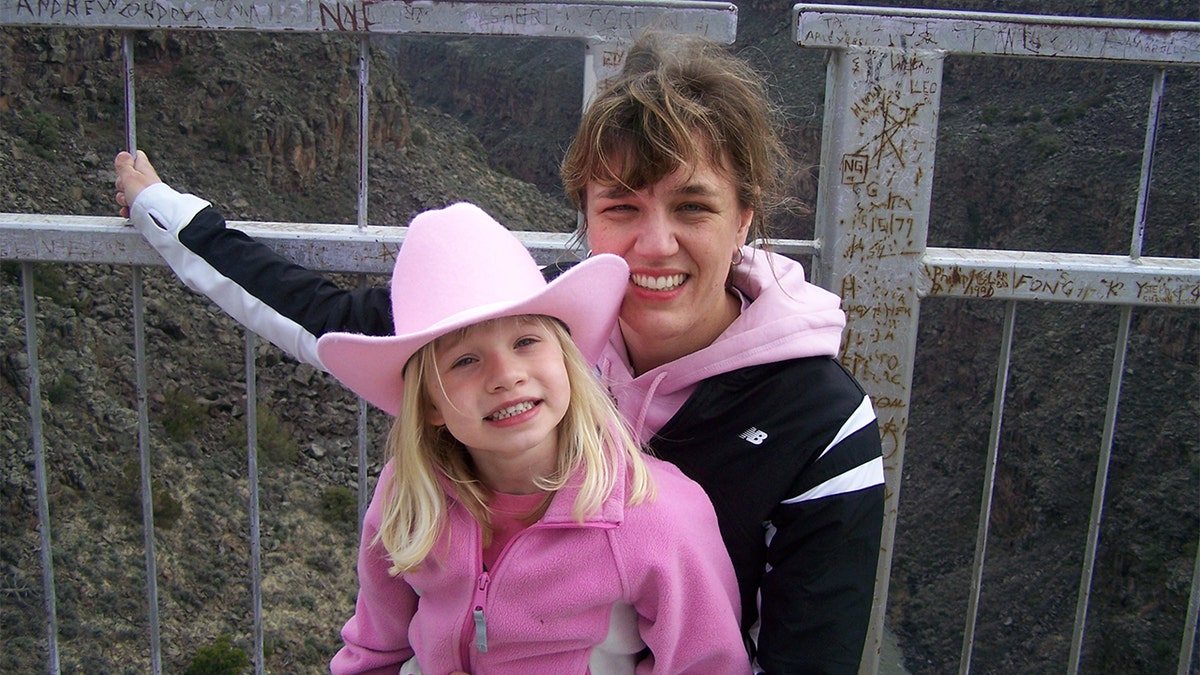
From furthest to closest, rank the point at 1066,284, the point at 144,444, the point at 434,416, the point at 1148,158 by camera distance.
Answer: the point at 144,444 → the point at 1066,284 → the point at 1148,158 → the point at 434,416

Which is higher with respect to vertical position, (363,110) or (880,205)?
(363,110)

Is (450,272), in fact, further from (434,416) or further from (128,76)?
(128,76)

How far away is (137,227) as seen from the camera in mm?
2164

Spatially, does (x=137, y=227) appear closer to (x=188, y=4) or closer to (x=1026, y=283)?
(x=188, y=4)

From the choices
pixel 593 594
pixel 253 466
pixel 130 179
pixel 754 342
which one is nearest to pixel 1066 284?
pixel 754 342

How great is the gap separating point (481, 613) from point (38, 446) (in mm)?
1289

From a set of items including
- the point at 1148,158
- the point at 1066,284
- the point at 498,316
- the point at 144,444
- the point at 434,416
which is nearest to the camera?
the point at 498,316

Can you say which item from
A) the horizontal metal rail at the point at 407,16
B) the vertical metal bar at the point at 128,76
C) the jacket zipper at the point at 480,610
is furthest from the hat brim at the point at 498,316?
the vertical metal bar at the point at 128,76

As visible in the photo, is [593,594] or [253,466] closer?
[593,594]

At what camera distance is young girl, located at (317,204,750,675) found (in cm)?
163

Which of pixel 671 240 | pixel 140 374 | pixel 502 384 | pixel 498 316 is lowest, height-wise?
pixel 140 374

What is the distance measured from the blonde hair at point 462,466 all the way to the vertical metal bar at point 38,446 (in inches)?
38.3

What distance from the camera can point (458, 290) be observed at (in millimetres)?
1638

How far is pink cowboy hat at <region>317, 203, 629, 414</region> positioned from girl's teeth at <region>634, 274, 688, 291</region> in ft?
0.25
